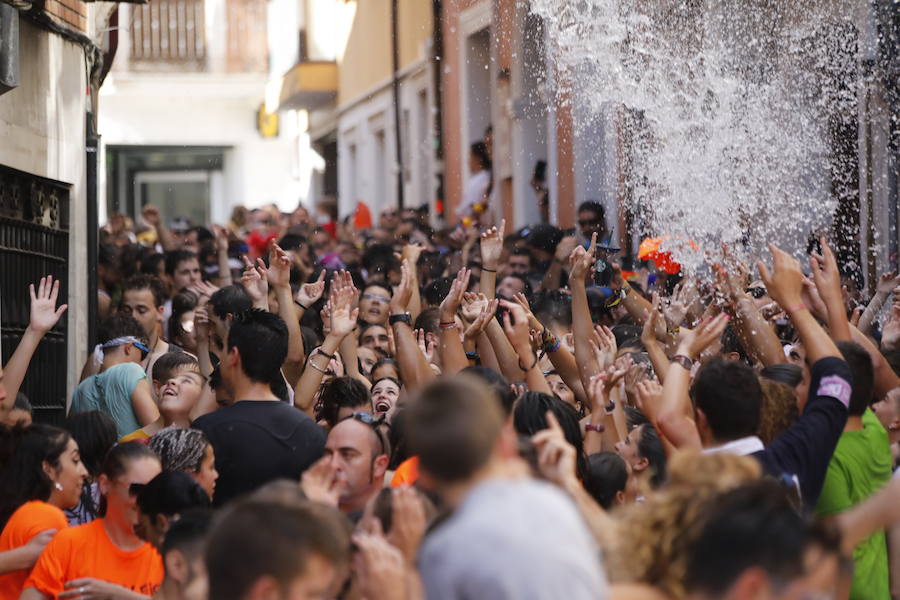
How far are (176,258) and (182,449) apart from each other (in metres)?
7.01

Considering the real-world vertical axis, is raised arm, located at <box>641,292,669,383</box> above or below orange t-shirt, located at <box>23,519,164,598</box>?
above

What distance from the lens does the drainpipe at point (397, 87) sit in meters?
25.0

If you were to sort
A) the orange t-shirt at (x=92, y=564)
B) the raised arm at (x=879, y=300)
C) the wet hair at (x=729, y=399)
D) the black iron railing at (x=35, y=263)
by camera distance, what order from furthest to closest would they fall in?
the black iron railing at (x=35, y=263)
the raised arm at (x=879, y=300)
the orange t-shirt at (x=92, y=564)
the wet hair at (x=729, y=399)

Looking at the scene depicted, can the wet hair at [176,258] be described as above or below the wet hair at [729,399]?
above

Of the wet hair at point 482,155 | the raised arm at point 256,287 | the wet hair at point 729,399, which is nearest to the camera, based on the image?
the wet hair at point 729,399

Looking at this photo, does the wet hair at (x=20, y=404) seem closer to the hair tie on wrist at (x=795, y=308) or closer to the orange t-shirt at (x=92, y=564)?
the orange t-shirt at (x=92, y=564)

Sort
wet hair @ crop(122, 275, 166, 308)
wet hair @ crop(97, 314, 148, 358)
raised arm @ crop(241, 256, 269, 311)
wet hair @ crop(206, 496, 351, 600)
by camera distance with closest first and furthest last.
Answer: wet hair @ crop(206, 496, 351, 600) → raised arm @ crop(241, 256, 269, 311) → wet hair @ crop(97, 314, 148, 358) → wet hair @ crop(122, 275, 166, 308)

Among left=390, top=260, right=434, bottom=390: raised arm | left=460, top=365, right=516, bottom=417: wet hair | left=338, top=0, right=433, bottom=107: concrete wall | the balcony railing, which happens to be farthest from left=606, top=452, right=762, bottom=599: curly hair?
the balcony railing

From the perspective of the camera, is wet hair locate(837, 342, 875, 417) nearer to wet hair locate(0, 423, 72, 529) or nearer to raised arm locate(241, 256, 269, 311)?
wet hair locate(0, 423, 72, 529)

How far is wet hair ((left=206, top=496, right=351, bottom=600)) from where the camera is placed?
344 centimetres

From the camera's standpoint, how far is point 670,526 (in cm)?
373

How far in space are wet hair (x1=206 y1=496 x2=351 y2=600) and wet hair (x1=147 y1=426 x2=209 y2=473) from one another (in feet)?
7.09

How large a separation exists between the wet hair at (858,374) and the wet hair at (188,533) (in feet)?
8.00

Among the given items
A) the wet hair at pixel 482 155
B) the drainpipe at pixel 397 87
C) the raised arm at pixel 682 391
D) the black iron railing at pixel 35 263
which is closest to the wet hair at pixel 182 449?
the raised arm at pixel 682 391
